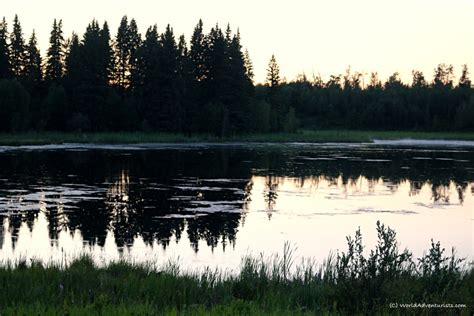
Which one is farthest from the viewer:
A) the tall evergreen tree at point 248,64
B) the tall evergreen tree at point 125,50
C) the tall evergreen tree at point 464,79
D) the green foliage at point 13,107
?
the tall evergreen tree at point 464,79

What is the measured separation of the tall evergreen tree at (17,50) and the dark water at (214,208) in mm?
45618

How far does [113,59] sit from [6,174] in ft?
181

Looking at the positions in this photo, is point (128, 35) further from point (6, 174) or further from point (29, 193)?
point (29, 193)

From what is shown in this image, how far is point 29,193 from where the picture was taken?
2594cm

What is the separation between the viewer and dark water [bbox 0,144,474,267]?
16.7 meters

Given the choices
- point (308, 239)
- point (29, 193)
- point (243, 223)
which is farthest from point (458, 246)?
point (29, 193)

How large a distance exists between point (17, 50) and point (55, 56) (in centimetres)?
541

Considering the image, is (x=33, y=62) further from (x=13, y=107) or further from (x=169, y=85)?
(x=13, y=107)

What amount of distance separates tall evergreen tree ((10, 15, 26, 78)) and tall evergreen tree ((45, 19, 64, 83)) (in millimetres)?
3592

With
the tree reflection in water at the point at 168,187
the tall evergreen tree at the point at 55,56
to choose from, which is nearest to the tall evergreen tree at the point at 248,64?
the tall evergreen tree at the point at 55,56

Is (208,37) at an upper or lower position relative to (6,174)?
upper

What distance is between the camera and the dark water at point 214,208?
659 inches

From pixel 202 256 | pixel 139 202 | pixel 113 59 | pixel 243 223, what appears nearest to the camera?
pixel 202 256

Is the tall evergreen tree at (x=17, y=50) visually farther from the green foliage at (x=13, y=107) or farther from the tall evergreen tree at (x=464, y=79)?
the tall evergreen tree at (x=464, y=79)
